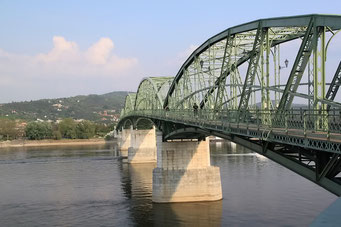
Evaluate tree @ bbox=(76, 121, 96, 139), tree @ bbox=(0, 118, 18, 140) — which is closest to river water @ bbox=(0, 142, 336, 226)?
tree @ bbox=(76, 121, 96, 139)

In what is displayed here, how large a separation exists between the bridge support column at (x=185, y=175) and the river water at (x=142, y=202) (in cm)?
117

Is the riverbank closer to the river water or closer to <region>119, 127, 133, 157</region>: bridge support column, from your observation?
<region>119, 127, 133, 157</region>: bridge support column

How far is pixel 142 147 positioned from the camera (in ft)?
286

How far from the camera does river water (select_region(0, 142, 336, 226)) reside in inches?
1400

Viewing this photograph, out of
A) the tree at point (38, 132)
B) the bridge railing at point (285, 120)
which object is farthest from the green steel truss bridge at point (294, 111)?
the tree at point (38, 132)

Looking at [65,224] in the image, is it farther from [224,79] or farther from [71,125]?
[71,125]

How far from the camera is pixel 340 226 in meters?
7.73

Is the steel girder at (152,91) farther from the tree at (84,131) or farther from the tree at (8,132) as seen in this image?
the tree at (8,132)

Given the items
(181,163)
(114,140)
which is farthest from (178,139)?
(114,140)

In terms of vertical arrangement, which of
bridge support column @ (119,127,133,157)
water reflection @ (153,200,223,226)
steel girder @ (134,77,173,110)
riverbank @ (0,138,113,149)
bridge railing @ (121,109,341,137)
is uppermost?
steel girder @ (134,77,173,110)

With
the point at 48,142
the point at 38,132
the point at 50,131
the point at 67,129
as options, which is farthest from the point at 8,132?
the point at 48,142

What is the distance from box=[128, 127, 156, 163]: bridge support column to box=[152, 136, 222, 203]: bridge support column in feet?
132

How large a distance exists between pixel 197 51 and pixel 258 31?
15.6 m

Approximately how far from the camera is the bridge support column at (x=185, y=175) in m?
42.5
